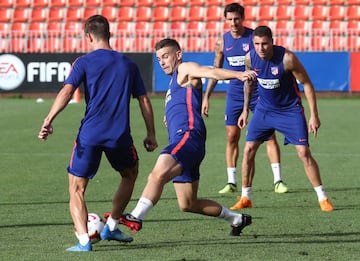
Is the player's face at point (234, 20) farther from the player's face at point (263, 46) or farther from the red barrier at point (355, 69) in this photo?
the red barrier at point (355, 69)

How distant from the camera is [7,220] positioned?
1054 cm

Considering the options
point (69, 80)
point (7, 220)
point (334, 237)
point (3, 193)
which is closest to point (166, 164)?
point (69, 80)

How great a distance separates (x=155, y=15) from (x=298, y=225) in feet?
80.8

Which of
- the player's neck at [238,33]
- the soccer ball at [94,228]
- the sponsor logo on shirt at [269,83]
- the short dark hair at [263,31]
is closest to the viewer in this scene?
the soccer ball at [94,228]

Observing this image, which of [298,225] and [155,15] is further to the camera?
[155,15]

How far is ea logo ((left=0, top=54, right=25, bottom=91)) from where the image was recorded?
3094cm

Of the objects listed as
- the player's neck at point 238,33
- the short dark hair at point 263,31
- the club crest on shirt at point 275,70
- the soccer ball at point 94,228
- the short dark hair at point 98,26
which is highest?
the short dark hair at point 98,26

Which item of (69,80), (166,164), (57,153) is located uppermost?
(69,80)

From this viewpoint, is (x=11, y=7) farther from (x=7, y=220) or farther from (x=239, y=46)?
(x=7, y=220)

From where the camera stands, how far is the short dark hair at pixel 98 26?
27.8ft

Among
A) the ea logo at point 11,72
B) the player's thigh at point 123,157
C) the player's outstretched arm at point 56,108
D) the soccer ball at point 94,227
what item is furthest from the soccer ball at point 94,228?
the ea logo at point 11,72

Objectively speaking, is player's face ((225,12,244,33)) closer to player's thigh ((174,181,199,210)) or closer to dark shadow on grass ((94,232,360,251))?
dark shadow on grass ((94,232,360,251))

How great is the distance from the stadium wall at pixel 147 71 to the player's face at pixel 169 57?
2078 cm

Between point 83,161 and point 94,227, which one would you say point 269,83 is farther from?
point 83,161
